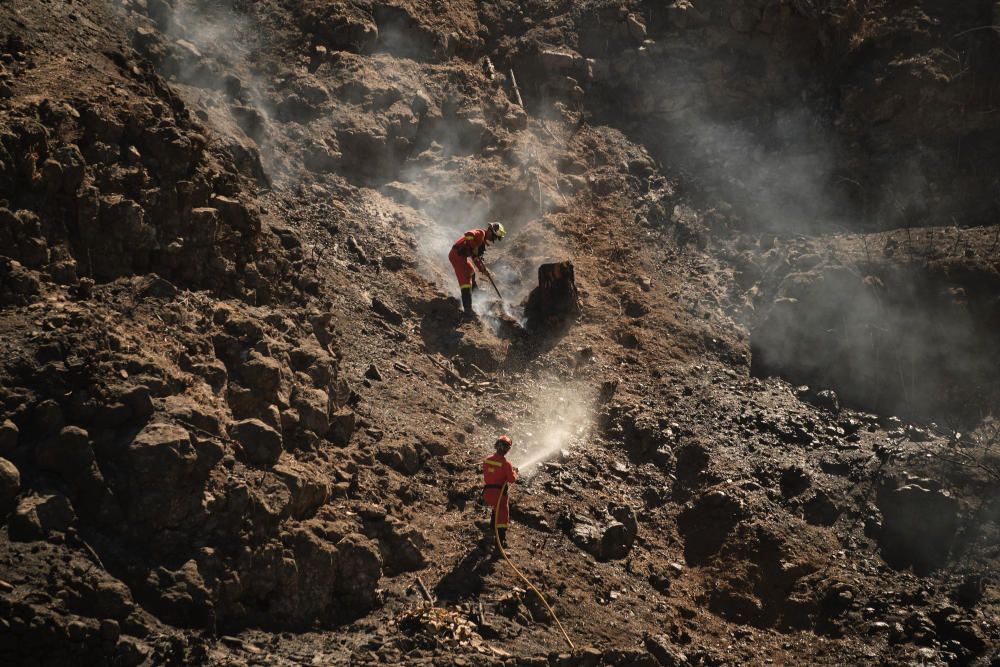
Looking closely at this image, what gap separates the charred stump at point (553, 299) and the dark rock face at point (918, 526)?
4375mm

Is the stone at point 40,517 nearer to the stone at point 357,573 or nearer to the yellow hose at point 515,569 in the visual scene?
the stone at point 357,573

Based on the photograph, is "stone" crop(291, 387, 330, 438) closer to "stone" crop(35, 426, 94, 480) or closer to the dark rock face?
"stone" crop(35, 426, 94, 480)

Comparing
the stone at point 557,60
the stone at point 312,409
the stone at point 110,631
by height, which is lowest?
the stone at point 110,631

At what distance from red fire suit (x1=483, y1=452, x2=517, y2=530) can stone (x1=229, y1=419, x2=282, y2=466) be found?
6.51 feet

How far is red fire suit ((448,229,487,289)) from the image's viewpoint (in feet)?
36.4

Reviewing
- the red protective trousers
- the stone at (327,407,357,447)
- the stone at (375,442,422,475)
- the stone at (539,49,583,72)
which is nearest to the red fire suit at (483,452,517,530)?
the stone at (375,442,422,475)

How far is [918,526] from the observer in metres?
9.73

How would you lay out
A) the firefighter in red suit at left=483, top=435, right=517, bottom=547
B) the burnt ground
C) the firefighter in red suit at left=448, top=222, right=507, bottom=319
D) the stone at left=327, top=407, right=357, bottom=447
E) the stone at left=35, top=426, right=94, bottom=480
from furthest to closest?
1. the firefighter in red suit at left=448, top=222, right=507, bottom=319
2. the stone at left=327, top=407, right=357, bottom=447
3. the firefighter in red suit at left=483, top=435, right=517, bottom=547
4. the burnt ground
5. the stone at left=35, top=426, right=94, bottom=480

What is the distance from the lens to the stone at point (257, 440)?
7.01 metres

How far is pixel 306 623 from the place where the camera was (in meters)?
6.61

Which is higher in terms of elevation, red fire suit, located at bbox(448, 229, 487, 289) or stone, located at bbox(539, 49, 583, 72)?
stone, located at bbox(539, 49, 583, 72)

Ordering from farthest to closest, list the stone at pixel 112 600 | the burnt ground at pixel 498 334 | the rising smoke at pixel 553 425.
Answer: the rising smoke at pixel 553 425 → the burnt ground at pixel 498 334 → the stone at pixel 112 600

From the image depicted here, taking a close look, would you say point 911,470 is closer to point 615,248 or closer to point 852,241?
point 852,241

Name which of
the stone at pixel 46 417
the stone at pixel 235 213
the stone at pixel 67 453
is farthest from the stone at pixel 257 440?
the stone at pixel 235 213
